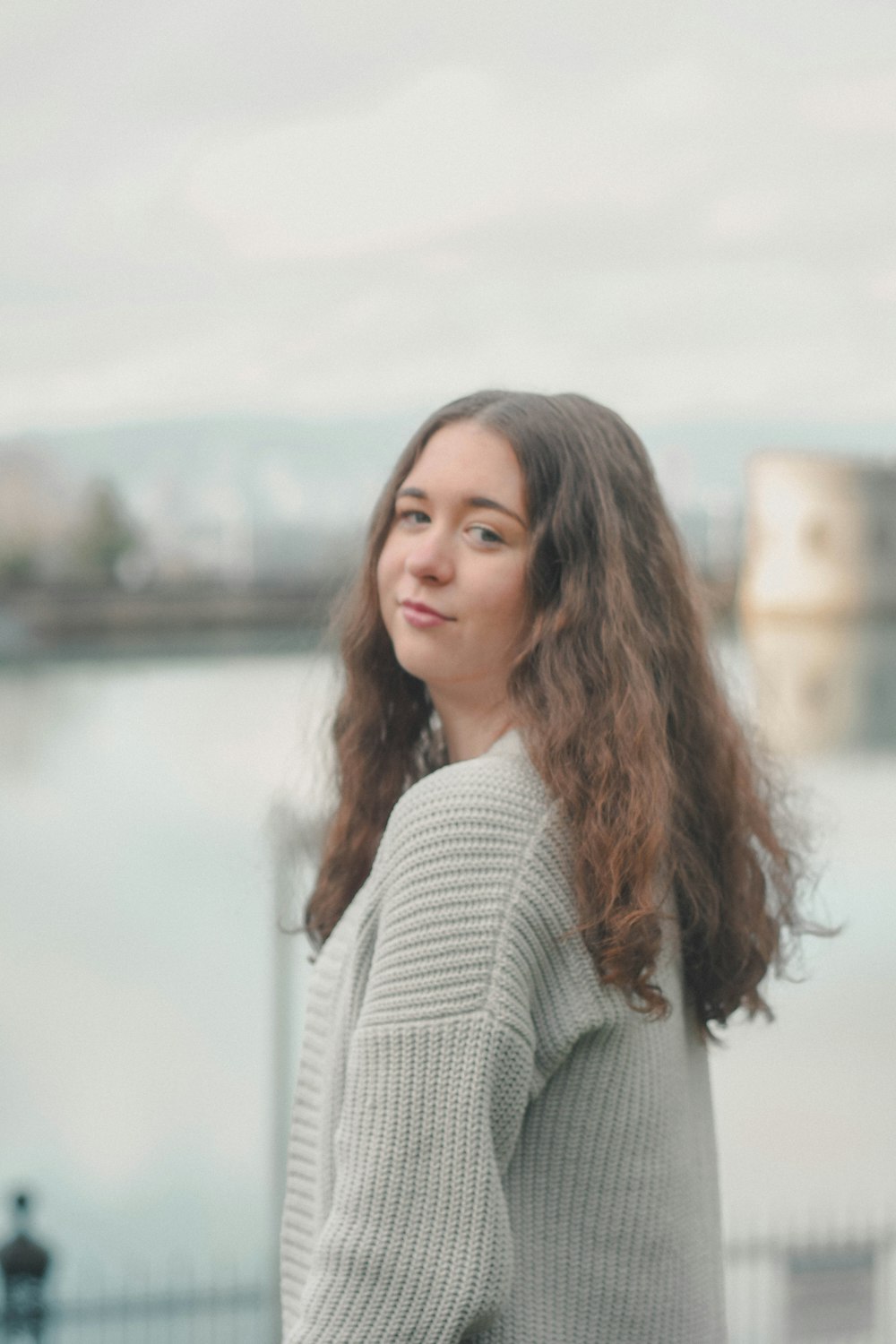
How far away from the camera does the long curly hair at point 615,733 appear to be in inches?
27.6

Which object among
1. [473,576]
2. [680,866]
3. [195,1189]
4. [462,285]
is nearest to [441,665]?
[473,576]

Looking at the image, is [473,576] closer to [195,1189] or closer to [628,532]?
[628,532]

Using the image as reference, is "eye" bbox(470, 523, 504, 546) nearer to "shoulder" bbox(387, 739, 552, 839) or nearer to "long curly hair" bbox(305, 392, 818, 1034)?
"long curly hair" bbox(305, 392, 818, 1034)

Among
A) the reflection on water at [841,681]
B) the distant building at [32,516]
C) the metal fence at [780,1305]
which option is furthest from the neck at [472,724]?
the reflection on water at [841,681]

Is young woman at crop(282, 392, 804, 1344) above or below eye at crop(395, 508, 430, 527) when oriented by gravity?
below

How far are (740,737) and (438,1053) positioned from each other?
0.33 meters

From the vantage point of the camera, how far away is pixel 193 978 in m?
19.0

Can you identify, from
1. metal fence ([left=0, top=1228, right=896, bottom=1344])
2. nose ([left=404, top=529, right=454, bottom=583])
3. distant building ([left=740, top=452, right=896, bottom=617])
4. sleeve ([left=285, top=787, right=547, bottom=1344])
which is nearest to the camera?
sleeve ([left=285, top=787, right=547, bottom=1344])

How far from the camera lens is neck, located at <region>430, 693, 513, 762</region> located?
0.79 meters

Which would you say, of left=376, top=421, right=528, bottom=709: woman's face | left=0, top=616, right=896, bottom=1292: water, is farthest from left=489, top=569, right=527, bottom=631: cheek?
left=0, top=616, right=896, bottom=1292: water

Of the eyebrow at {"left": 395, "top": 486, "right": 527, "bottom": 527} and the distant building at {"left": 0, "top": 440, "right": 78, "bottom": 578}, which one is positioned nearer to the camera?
the eyebrow at {"left": 395, "top": 486, "right": 527, "bottom": 527}

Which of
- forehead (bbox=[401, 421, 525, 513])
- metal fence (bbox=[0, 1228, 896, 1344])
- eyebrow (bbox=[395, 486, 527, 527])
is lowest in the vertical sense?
metal fence (bbox=[0, 1228, 896, 1344])

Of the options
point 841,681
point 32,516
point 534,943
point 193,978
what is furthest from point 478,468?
point 841,681

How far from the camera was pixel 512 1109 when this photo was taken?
2.16ft
